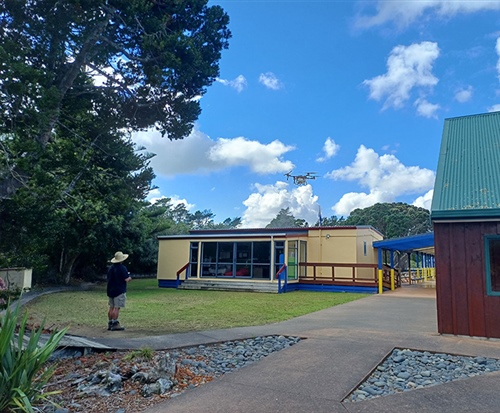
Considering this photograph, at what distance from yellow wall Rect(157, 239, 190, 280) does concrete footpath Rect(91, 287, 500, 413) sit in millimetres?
12951

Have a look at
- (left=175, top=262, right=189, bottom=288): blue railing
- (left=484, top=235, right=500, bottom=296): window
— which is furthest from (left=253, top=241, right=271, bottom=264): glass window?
(left=484, top=235, right=500, bottom=296): window

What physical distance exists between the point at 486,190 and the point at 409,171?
28364 mm

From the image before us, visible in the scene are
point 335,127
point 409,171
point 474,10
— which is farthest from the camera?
point 409,171

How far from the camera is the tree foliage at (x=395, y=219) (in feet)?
152

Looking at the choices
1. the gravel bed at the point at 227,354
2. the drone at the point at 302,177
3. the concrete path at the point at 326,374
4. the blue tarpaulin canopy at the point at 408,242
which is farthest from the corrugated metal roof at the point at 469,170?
the drone at the point at 302,177

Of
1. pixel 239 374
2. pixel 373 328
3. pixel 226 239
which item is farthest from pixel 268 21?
pixel 239 374

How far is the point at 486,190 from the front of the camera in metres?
6.96

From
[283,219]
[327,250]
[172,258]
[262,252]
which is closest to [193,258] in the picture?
[172,258]

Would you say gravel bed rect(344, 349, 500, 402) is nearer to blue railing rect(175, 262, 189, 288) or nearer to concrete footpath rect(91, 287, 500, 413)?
concrete footpath rect(91, 287, 500, 413)

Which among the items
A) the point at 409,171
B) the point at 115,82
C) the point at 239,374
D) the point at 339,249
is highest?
the point at 409,171

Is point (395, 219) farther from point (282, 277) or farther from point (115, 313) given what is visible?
point (115, 313)

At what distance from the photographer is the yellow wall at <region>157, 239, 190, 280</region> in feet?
65.9

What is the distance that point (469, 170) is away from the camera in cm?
775

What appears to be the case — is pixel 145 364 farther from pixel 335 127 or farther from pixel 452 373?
pixel 335 127
